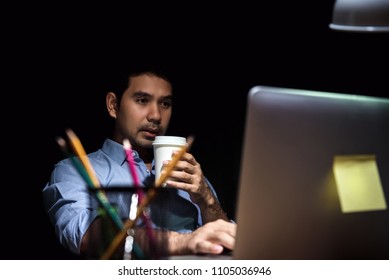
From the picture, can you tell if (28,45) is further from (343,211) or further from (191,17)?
(343,211)

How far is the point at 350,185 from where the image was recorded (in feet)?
4.58

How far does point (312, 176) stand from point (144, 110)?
1.52 metres

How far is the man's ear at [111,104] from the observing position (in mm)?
2963

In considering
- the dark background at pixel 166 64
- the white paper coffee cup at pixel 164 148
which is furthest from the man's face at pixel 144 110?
the white paper coffee cup at pixel 164 148

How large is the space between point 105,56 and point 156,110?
1.37 feet

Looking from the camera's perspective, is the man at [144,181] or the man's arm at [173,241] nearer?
the man's arm at [173,241]

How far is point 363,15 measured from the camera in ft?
6.42

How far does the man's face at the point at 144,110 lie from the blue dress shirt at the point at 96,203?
72 mm

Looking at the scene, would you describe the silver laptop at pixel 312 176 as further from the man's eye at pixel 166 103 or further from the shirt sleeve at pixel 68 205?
the man's eye at pixel 166 103

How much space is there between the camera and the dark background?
9.82 ft

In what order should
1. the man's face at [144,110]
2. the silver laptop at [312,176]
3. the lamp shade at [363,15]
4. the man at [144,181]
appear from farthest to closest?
the man's face at [144,110], the lamp shade at [363,15], the man at [144,181], the silver laptop at [312,176]

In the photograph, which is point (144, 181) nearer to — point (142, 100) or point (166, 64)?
point (142, 100)

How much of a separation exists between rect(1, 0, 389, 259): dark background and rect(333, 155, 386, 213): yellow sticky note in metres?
1.72

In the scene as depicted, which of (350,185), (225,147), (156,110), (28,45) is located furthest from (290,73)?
(350,185)
